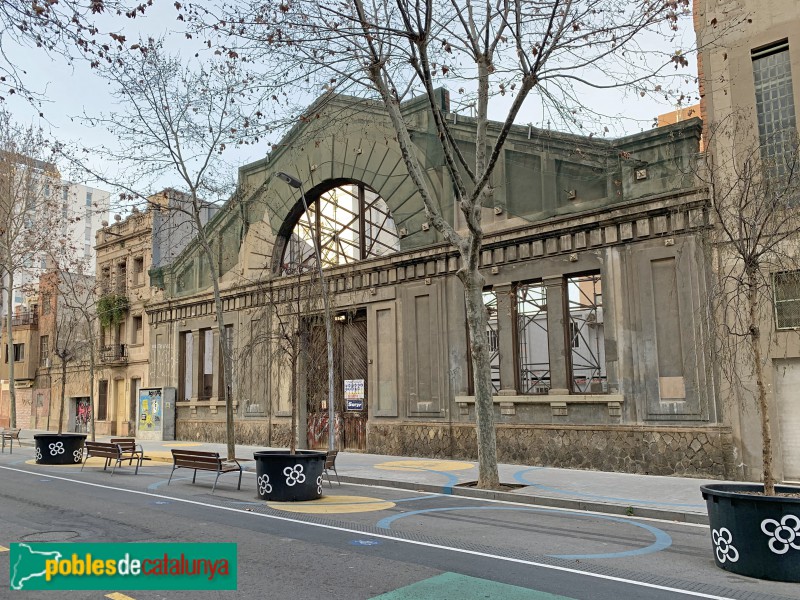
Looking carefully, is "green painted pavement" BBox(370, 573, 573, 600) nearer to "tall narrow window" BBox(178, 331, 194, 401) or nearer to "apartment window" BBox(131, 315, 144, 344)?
"tall narrow window" BBox(178, 331, 194, 401)

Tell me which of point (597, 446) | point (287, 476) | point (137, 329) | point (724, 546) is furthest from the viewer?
point (137, 329)

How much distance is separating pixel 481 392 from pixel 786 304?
694 centimetres

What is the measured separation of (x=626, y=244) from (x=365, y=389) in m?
10.7

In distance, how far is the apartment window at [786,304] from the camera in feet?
46.7

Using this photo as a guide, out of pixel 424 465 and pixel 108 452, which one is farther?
pixel 424 465

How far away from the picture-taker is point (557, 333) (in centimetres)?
1839

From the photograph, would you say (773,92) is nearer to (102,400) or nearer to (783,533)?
(783,533)

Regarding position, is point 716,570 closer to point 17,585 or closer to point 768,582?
point 768,582

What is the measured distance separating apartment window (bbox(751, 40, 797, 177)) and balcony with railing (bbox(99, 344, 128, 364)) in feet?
102

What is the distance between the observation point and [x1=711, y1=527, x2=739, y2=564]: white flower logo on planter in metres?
7.18

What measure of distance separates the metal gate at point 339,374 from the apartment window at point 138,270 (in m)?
14.8

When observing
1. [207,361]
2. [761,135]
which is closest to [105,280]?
[207,361]

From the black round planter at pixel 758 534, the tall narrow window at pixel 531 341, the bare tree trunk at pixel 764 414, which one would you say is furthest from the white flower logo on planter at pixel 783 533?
the tall narrow window at pixel 531 341

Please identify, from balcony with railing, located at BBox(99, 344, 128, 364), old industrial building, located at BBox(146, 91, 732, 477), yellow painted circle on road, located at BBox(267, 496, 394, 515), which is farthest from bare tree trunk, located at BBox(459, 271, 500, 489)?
balcony with railing, located at BBox(99, 344, 128, 364)
